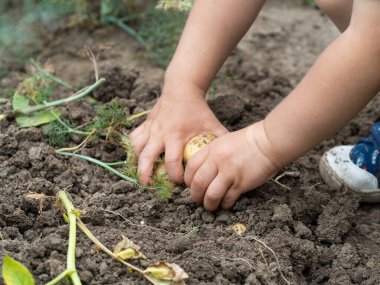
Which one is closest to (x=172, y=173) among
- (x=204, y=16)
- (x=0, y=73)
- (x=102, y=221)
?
(x=102, y=221)

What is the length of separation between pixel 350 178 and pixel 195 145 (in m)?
0.60

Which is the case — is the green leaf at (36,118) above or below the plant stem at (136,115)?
below

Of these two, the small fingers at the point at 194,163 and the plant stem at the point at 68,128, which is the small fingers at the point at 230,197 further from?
the plant stem at the point at 68,128

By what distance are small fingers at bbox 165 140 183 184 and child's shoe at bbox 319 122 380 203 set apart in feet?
1.88

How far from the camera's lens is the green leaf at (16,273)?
1555 millimetres

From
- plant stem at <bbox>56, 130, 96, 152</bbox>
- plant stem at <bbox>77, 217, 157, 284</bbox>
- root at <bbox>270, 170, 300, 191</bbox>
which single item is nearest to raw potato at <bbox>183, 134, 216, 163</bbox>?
root at <bbox>270, 170, 300, 191</bbox>

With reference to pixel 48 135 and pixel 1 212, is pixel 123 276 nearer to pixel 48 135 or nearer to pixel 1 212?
pixel 1 212

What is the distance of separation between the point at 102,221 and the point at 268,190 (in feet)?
1.76

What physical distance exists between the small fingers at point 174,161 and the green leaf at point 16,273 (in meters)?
0.67

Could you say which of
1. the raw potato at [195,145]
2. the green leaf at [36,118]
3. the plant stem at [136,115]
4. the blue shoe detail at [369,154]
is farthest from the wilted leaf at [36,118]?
the blue shoe detail at [369,154]

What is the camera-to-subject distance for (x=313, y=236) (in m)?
2.03

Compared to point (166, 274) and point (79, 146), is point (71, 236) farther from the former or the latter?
point (79, 146)

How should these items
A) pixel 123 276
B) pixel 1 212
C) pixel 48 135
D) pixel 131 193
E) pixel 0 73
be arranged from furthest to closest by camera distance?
pixel 0 73 → pixel 48 135 → pixel 131 193 → pixel 1 212 → pixel 123 276

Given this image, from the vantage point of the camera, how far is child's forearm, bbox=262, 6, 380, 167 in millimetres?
1785
